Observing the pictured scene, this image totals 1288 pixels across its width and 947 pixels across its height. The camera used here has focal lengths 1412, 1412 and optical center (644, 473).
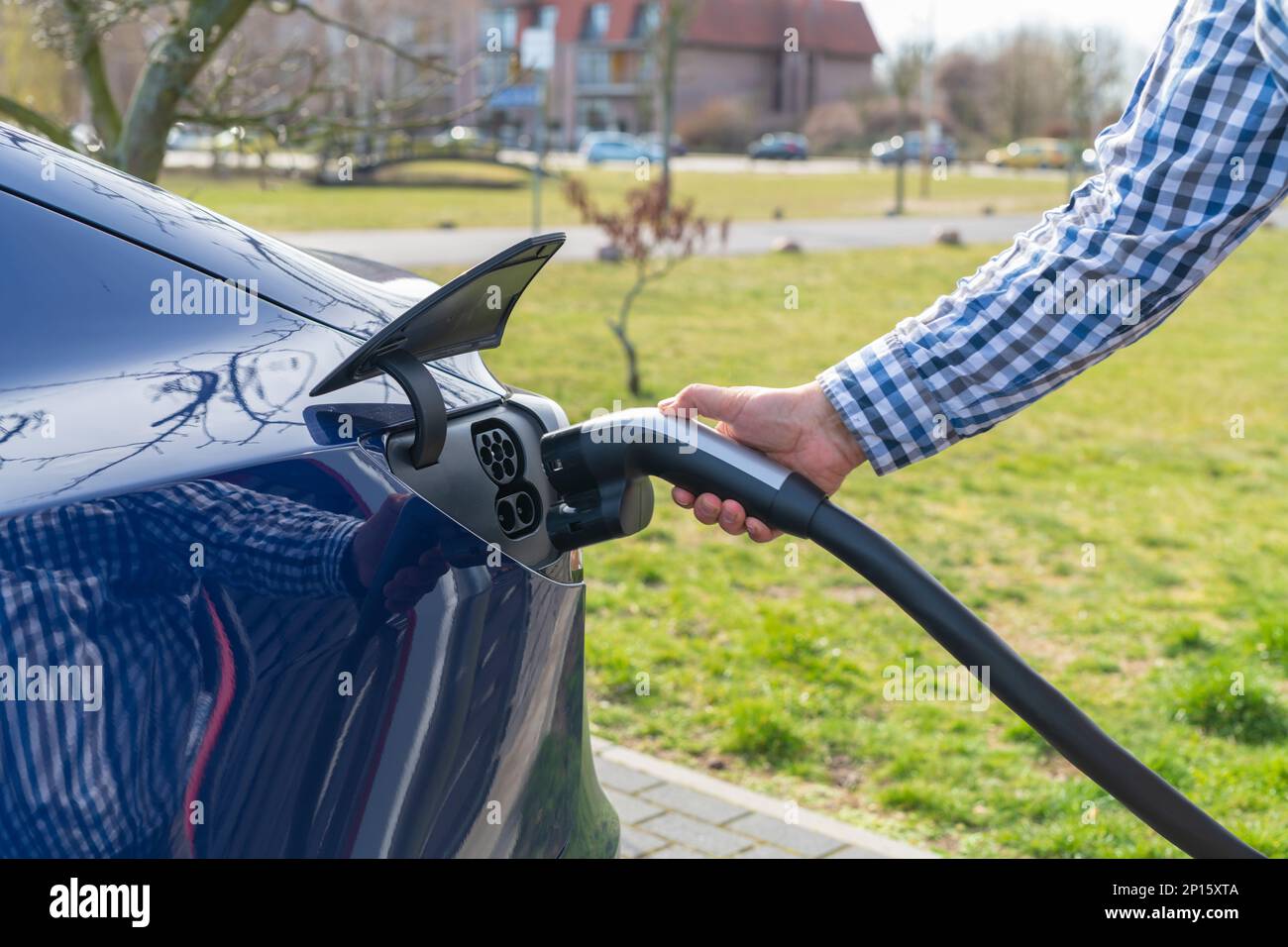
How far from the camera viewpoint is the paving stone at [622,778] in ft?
13.3

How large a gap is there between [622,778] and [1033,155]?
56.4m

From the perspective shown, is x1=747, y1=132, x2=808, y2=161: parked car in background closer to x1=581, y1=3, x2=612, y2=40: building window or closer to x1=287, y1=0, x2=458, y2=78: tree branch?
x1=581, y1=3, x2=612, y2=40: building window

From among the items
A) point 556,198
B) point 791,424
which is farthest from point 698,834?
point 556,198

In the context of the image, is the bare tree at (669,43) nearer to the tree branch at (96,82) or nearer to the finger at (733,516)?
the tree branch at (96,82)

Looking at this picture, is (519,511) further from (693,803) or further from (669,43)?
(669,43)

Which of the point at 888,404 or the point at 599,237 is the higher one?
the point at 599,237

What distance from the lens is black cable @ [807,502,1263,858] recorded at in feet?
6.07

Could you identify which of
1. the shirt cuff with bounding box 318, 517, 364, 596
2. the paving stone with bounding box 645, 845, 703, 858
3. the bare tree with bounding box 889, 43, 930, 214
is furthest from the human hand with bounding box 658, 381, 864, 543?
the bare tree with bounding box 889, 43, 930, 214

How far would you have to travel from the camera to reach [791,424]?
2184 millimetres

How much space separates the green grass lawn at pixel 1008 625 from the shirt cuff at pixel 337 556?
2701mm
